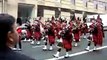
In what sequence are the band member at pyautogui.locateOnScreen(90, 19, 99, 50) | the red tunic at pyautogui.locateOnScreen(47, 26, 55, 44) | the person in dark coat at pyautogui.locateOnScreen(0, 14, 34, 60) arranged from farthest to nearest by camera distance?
the band member at pyautogui.locateOnScreen(90, 19, 99, 50), the red tunic at pyautogui.locateOnScreen(47, 26, 55, 44), the person in dark coat at pyautogui.locateOnScreen(0, 14, 34, 60)

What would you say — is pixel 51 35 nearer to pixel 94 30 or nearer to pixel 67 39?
pixel 94 30

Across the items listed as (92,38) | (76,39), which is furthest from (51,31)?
(76,39)

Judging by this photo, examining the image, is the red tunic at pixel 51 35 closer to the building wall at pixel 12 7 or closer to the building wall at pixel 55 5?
the building wall at pixel 55 5

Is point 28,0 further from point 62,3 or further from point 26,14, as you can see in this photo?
point 62,3

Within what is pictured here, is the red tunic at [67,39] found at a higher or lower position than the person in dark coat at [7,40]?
lower

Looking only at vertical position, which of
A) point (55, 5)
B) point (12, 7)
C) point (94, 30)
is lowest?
point (94, 30)

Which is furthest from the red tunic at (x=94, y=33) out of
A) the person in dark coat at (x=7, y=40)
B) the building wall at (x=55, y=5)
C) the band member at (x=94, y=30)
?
the building wall at (x=55, y=5)

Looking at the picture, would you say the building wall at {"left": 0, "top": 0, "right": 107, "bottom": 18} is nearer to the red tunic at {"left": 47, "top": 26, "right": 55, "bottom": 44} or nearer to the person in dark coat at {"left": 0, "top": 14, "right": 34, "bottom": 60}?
the red tunic at {"left": 47, "top": 26, "right": 55, "bottom": 44}

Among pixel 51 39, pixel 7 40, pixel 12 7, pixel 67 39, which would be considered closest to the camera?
pixel 7 40

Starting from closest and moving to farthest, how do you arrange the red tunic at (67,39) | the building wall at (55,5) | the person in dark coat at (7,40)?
the person in dark coat at (7,40)
the red tunic at (67,39)
the building wall at (55,5)

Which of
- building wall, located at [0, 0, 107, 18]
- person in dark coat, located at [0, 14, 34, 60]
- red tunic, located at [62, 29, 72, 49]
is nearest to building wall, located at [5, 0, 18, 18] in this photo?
building wall, located at [0, 0, 107, 18]

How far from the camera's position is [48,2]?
133ft

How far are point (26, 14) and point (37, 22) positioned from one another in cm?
1916

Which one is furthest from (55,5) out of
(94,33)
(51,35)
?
(51,35)
